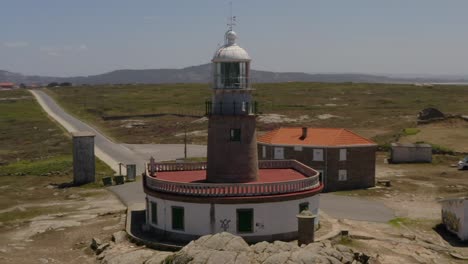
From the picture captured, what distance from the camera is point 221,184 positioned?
2956cm

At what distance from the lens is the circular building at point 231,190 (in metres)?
29.5

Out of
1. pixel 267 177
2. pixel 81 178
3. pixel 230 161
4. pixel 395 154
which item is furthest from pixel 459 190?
pixel 81 178

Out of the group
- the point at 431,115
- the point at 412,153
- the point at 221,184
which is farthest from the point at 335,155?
the point at 431,115

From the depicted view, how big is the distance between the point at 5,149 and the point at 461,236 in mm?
63113

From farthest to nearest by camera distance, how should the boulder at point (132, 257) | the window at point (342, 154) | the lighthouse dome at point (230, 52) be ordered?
the window at point (342, 154) → the lighthouse dome at point (230, 52) → the boulder at point (132, 257)

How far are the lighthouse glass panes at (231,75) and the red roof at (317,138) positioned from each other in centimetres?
1821

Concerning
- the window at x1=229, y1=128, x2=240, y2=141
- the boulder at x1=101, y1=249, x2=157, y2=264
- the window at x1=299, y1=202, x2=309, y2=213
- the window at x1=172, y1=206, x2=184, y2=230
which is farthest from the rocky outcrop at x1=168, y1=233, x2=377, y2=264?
the window at x1=229, y1=128, x2=240, y2=141

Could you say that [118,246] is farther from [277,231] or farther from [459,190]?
[459,190]

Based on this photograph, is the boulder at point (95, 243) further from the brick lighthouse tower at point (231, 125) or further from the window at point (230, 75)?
the window at point (230, 75)

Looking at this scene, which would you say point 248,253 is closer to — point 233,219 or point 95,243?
point 233,219

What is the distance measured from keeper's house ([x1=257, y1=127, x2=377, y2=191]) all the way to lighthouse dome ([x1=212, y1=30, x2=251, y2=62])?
18483 millimetres

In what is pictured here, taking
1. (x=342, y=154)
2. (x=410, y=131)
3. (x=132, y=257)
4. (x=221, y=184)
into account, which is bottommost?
(x=132, y=257)

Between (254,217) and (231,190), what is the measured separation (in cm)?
185

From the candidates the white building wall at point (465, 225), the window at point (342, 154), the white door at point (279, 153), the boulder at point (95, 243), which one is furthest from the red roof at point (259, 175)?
the white door at point (279, 153)
